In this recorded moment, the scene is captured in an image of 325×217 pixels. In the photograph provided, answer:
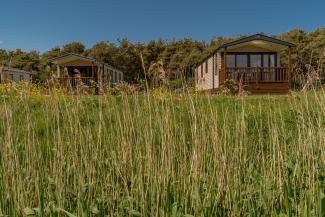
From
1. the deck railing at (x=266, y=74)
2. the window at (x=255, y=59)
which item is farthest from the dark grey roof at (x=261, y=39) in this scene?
the window at (x=255, y=59)

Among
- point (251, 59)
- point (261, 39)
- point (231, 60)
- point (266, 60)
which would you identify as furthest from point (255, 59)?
point (261, 39)

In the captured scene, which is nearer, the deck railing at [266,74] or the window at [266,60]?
the deck railing at [266,74]

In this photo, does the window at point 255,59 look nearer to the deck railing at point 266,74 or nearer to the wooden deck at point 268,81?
the deck railing at point 266,74

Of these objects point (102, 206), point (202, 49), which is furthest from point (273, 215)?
point (202, 49)

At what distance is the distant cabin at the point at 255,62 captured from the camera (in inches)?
915

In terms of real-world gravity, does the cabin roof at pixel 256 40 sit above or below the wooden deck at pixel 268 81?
above

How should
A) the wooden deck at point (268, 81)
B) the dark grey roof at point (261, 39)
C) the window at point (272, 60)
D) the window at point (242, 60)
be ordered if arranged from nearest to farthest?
1. the dark grey roof at point (261, 39)
2. the wooden deck at point (268, 81)
3. the window at point (272, 60)
4. the window at point (242, 60)

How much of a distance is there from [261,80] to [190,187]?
22.0 m

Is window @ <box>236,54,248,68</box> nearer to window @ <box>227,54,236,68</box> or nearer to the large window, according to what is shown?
the large window

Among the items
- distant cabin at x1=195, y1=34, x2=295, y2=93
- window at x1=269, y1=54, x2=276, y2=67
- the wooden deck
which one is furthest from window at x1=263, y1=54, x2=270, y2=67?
the wooden deck

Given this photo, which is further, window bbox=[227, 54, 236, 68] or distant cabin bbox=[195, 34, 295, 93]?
window bbox=[227, 54, 236, 68]

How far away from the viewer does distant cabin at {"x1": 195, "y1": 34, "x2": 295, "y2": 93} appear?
23250mm

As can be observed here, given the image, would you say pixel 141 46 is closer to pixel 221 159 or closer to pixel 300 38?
pixel 300 38

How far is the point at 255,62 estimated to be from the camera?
26266mm
